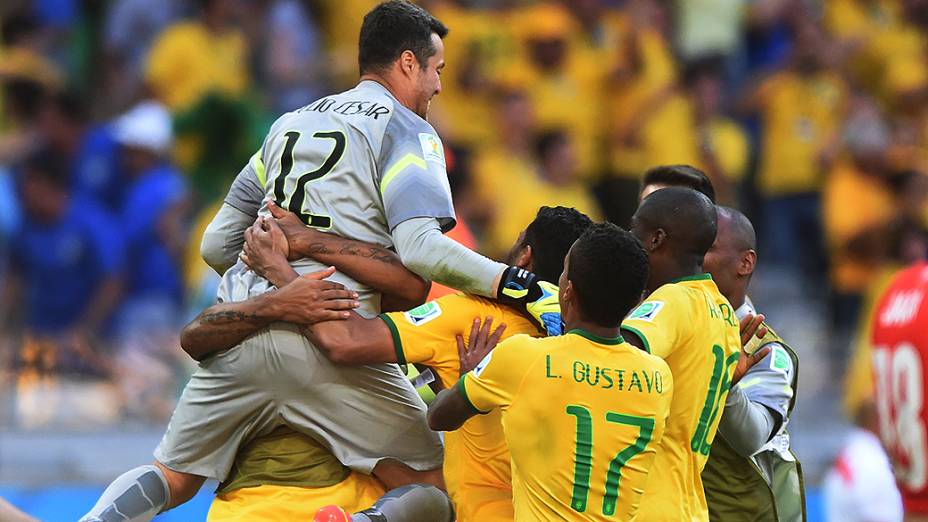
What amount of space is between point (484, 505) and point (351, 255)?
99cm

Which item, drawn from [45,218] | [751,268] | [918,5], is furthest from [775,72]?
[751,268]

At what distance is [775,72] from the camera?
13.5 metres

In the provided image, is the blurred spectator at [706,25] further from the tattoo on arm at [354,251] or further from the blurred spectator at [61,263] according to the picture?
the tattoo on arm at [354,251]

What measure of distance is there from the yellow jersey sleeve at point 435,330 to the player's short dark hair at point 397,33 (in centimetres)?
94

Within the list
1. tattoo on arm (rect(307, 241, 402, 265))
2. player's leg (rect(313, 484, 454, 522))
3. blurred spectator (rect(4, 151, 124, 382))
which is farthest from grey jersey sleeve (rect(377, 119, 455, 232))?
blurred spectator (rect(4, 151, 124, 382))

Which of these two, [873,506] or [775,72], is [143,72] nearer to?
[775,72]

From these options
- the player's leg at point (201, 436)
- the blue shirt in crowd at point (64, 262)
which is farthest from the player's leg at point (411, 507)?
the blue shirt in crowd at point (64, 262)

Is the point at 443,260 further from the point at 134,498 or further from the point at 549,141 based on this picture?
the point at 549,141

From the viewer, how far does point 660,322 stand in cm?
518

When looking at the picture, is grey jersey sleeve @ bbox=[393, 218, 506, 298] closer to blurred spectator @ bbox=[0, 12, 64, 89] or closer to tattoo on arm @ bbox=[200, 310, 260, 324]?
tattoo on arm @ bbox=[200, 310, 260, 324]

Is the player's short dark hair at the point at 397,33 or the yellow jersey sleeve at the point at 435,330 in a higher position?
the player's short dark hair at the point at 397,33

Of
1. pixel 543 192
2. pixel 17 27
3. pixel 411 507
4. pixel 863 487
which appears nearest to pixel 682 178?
pixel 411 507

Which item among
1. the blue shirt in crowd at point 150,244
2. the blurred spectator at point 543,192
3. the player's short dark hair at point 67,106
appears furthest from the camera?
the player's short dark hair at point 67,106

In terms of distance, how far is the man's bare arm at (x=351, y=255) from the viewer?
5.62m
